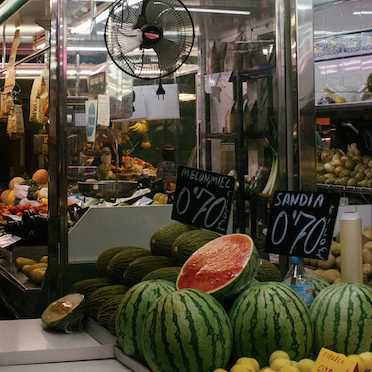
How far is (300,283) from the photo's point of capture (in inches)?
90.7

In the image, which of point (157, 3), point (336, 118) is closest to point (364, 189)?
point (336, 118)

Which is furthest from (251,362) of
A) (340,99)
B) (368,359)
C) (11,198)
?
(11,198)

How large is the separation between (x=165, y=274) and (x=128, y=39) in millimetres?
1444

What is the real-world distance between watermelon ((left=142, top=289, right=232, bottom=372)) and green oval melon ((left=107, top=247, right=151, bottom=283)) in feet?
3.33

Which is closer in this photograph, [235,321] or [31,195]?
[235,321]

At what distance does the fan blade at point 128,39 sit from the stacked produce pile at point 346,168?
94.4 inches

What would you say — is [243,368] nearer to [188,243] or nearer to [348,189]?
[188,243]

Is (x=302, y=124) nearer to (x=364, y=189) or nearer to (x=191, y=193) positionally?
(x=191, y=193)

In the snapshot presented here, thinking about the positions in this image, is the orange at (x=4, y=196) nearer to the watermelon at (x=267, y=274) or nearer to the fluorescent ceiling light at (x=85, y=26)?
the fluorescent ceiling light at (x=85, y=26)

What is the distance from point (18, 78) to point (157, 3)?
8.39ft

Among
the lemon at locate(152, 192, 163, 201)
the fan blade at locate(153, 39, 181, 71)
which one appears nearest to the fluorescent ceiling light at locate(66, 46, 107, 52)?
the fan blade at locate(153, 39, 181, 71)

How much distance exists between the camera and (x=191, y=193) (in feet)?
9.59

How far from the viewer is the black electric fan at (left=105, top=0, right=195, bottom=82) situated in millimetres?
3482

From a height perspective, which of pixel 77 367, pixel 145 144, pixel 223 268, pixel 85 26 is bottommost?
pixel 77 367
